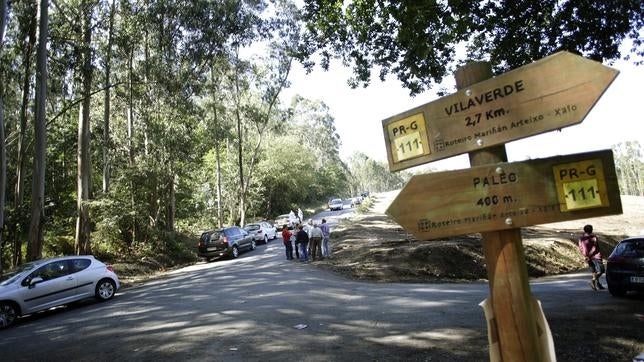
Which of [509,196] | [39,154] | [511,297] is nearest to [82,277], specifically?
[39,154]

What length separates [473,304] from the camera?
9.70 m

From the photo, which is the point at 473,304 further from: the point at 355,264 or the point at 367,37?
the point at 355,264

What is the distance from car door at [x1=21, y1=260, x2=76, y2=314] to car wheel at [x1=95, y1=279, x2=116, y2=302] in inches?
33.0

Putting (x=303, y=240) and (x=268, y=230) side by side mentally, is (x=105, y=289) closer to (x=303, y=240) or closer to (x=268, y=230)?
(x=303, y=240)

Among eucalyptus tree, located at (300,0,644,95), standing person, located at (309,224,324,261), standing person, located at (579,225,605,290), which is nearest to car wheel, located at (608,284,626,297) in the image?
standing person, located at (579,225,605,290)

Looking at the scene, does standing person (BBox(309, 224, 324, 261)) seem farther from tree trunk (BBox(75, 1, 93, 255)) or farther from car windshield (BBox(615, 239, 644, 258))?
car windshield (BBox(615, 239, 644, 258))

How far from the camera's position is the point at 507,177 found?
259 centimetres

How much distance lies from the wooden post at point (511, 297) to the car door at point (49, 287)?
500 inches

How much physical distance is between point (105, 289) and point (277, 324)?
800cm

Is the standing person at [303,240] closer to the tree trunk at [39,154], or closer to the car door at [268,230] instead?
the tree trunk at [39,154]

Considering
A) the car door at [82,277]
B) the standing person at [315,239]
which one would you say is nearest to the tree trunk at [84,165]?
the car door at [82,277]

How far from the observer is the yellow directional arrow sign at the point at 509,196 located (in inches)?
92.7

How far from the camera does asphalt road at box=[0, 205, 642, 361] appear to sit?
6.67m

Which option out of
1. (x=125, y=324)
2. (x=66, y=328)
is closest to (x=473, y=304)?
(x=125, y=324)
